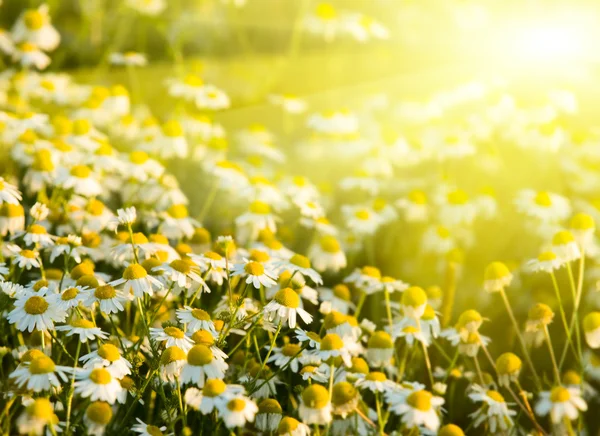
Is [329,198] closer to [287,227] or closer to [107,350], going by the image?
[287,227]

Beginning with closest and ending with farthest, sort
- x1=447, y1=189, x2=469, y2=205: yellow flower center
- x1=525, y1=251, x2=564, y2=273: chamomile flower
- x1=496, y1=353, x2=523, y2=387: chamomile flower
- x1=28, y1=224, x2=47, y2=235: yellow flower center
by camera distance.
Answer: x1=496, y1=353, x2=523, y2=387: chamomile flower < x1=28, y1=224, x2=47, y2=235: yellow flower center < x1=525, y1=251, x2=564, y2=273: chamomile flower < x1=447, y1=189, x2=469, y2=205: yellow flower center

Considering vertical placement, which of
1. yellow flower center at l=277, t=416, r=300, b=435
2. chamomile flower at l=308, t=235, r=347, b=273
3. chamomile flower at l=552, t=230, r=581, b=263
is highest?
chamomile flower at l=552, t=230, r=581, b=263

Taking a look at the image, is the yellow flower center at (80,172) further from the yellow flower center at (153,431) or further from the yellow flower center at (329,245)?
the yellow flower center at (153,431)

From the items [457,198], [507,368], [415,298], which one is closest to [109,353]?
[415,298]

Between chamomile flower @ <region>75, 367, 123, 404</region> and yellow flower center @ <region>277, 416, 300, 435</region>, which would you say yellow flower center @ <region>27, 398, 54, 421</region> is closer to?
chamomile flower @ <region>75, 367, 123, 404</region>

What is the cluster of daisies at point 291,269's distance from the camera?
6.72 ft

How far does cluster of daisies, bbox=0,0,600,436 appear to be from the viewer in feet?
6.72

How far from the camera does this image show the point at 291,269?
2512 millimetres

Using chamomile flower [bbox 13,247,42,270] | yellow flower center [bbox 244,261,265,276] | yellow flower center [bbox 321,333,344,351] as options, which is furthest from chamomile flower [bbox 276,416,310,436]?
chamomile flower [bbox 13,247,42,270]

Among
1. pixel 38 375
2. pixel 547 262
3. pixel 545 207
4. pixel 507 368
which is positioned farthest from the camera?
pixel 545 207

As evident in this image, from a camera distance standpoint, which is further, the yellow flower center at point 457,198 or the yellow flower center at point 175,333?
the yellow flower center at point 457,198

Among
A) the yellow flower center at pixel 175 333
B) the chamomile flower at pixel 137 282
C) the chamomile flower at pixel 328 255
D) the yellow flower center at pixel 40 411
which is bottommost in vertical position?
the chamomile flower at pixel 328 255

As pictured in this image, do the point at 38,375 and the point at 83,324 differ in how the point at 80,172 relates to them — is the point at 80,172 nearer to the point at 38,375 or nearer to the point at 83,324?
the point at 83,324

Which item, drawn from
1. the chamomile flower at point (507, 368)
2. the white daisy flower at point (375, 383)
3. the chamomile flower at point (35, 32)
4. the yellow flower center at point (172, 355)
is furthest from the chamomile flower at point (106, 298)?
the chamomile flower at point (35, 32)
